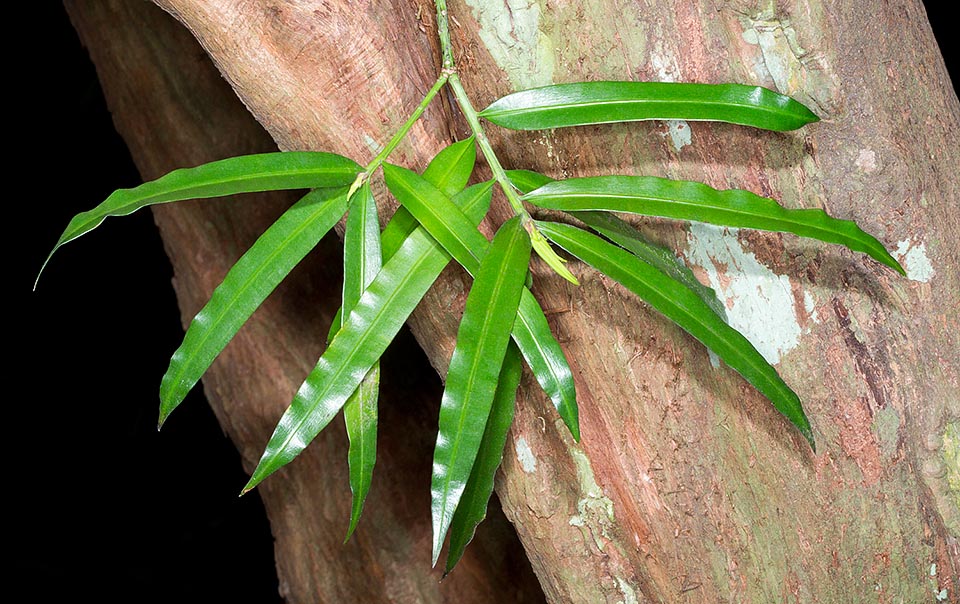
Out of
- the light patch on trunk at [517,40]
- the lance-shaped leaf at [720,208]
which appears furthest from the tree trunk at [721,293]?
the lance-shaped leaf at [720,208]

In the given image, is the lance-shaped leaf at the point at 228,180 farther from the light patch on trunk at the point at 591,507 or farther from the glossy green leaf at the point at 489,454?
the light patch on trunk at the point at 591,507

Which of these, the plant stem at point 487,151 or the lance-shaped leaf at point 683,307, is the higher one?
the plant stem at point 487,151

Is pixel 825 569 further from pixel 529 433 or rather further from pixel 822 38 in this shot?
pixel 822 38

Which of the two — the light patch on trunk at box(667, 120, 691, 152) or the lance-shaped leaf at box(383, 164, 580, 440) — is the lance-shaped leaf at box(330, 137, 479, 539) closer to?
the lance-shaped leaf at box(383, 164, 580, 440)

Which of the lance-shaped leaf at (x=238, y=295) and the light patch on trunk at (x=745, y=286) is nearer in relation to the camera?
the lance-shaped leaf at (x=238, y=295)

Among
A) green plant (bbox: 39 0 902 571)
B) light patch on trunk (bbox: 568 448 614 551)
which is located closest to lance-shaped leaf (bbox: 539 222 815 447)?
green plant (bbox: 39 0 902 571)

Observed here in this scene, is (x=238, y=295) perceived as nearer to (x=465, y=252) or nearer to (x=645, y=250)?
(x=465, y=252)

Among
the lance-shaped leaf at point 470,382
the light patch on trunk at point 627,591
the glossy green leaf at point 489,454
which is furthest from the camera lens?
the light patch on trunk at point 627,591

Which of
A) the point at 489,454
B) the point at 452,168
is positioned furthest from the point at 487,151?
the point at 489,454
